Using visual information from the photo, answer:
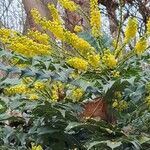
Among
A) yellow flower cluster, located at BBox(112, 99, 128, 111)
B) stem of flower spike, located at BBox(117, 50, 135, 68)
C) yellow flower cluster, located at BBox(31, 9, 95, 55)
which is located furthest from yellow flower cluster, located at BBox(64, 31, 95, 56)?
yellow flower cluster, located at BBox(112, 99, 128, 111)

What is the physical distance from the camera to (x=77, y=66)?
1.59 metres

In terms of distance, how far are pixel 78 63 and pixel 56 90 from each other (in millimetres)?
269

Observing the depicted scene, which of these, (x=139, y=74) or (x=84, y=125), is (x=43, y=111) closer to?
(x=84, y=125)

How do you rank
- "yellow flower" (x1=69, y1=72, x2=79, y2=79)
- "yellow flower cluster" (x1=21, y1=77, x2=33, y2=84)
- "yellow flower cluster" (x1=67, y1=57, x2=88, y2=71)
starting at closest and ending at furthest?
1. "yellow flower cluster" (x1=67, y1=57, x2=88, y2=71)
2. "yellow flower" (x1=69, y1=72, x2=79, y2=79)
3. "yellow flower cluster" (x1=21, y1=77, x2=33, y2=84)

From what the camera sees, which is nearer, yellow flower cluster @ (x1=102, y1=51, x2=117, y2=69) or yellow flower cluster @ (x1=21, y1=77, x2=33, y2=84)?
yellow flower cluster @ (x1=102, y1=51, x2=117, y2=69)

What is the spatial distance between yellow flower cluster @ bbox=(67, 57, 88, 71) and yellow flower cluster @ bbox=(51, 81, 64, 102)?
0.67 ft

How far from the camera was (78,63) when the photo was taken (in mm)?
1586

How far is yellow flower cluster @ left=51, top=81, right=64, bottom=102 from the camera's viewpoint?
1.78m

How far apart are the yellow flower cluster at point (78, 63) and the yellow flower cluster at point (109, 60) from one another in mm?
68

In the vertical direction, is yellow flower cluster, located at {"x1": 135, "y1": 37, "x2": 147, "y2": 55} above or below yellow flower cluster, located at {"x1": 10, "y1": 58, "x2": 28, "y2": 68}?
above

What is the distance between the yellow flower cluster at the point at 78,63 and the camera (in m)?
1.58

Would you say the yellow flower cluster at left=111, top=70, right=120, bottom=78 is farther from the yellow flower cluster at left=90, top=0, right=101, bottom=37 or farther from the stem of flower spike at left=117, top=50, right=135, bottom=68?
the yellow flower cluster at left=90, top=0, right=101, bottom=37

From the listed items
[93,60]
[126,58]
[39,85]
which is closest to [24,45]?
[39,85]

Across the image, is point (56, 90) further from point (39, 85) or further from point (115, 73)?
point (115, 73)
